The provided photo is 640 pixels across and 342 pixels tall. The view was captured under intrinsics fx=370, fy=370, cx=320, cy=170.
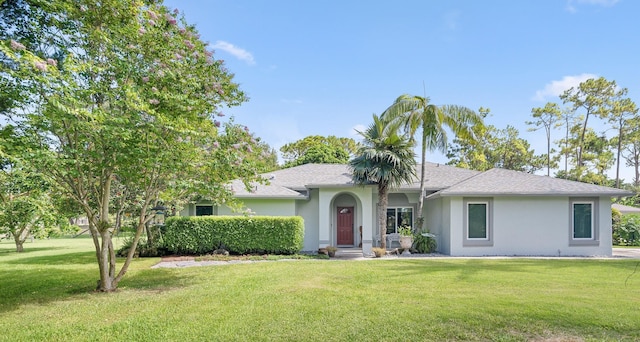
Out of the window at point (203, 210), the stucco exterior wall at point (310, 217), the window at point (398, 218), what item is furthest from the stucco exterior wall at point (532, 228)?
the window at point (203, 210)

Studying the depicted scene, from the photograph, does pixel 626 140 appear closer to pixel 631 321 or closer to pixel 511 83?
pixel 511 83

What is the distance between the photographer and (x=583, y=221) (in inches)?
640

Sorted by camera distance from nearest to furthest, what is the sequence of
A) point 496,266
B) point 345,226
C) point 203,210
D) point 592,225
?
point 496,266 → point 592,225 → point 203,210 → point 345,226

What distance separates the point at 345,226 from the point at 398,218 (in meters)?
2.86

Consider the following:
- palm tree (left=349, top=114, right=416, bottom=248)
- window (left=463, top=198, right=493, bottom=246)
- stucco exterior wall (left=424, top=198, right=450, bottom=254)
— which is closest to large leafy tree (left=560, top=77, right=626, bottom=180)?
stucco exterior wall (left=424, top=198, right=450, bottom=254)

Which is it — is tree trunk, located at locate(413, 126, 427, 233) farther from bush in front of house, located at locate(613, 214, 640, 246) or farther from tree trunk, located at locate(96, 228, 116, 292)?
bush in front of house, located at locate(613, 214, 640, 246)

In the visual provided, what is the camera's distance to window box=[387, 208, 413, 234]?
19.6 meters

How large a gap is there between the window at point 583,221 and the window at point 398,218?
282 inches

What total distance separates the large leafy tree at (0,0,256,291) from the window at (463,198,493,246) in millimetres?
10843

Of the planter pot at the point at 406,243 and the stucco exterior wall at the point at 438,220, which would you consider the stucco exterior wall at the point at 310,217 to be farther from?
the stucco exterior wall at the point at 438,220

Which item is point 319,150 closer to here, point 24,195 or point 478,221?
point 478,221

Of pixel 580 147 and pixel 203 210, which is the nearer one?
pixel 203 210

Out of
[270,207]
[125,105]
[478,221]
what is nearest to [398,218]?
[478,221]

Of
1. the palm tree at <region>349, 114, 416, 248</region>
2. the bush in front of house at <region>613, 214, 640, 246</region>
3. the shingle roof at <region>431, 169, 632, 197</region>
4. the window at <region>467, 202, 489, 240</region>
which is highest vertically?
the palm tree at <region>349, 114, 416, 248</region>
